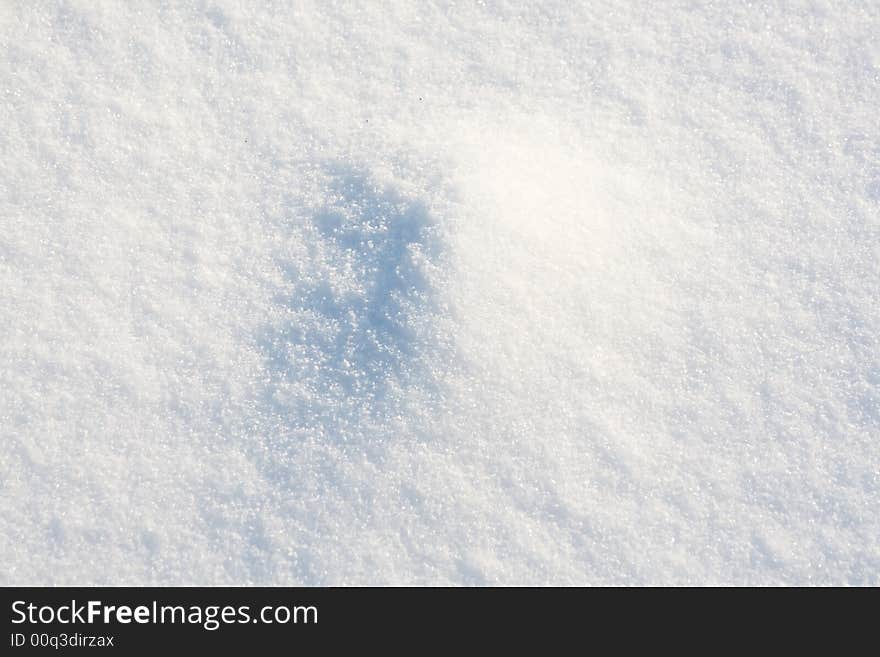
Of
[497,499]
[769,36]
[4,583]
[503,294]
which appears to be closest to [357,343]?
[503,294]

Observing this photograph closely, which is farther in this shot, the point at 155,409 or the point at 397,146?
the point at 397,146
